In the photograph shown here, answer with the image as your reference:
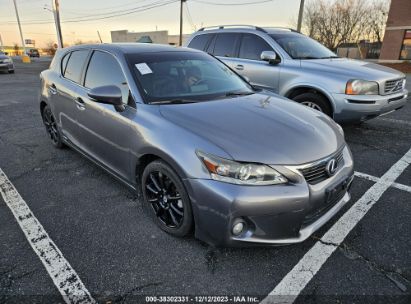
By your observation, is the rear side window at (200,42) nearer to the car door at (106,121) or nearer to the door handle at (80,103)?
the car door at (106,121)

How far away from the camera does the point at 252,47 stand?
19.8 feet

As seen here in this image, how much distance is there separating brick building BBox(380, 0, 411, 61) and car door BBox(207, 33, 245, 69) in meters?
24.7

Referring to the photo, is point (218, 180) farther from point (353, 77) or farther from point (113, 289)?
point (353, 77)

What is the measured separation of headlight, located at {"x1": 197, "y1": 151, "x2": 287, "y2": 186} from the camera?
210 centimetres

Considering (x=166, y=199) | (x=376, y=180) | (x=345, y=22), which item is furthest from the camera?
(x=345, y=22)

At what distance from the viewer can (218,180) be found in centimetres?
211

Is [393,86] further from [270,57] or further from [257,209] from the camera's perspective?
A: [257,209]

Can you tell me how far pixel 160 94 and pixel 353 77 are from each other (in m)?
Answer: 3.36

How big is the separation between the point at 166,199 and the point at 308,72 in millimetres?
3706

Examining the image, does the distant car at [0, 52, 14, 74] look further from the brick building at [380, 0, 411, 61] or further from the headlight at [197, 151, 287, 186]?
the brick building at [380, 0, 411, 61]

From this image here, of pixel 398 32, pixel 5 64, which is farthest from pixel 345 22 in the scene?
pixel 5 64

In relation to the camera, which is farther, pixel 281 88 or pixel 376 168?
pixel 281 88

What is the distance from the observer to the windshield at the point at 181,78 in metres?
2.93

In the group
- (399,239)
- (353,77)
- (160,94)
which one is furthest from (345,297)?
(353,77)
